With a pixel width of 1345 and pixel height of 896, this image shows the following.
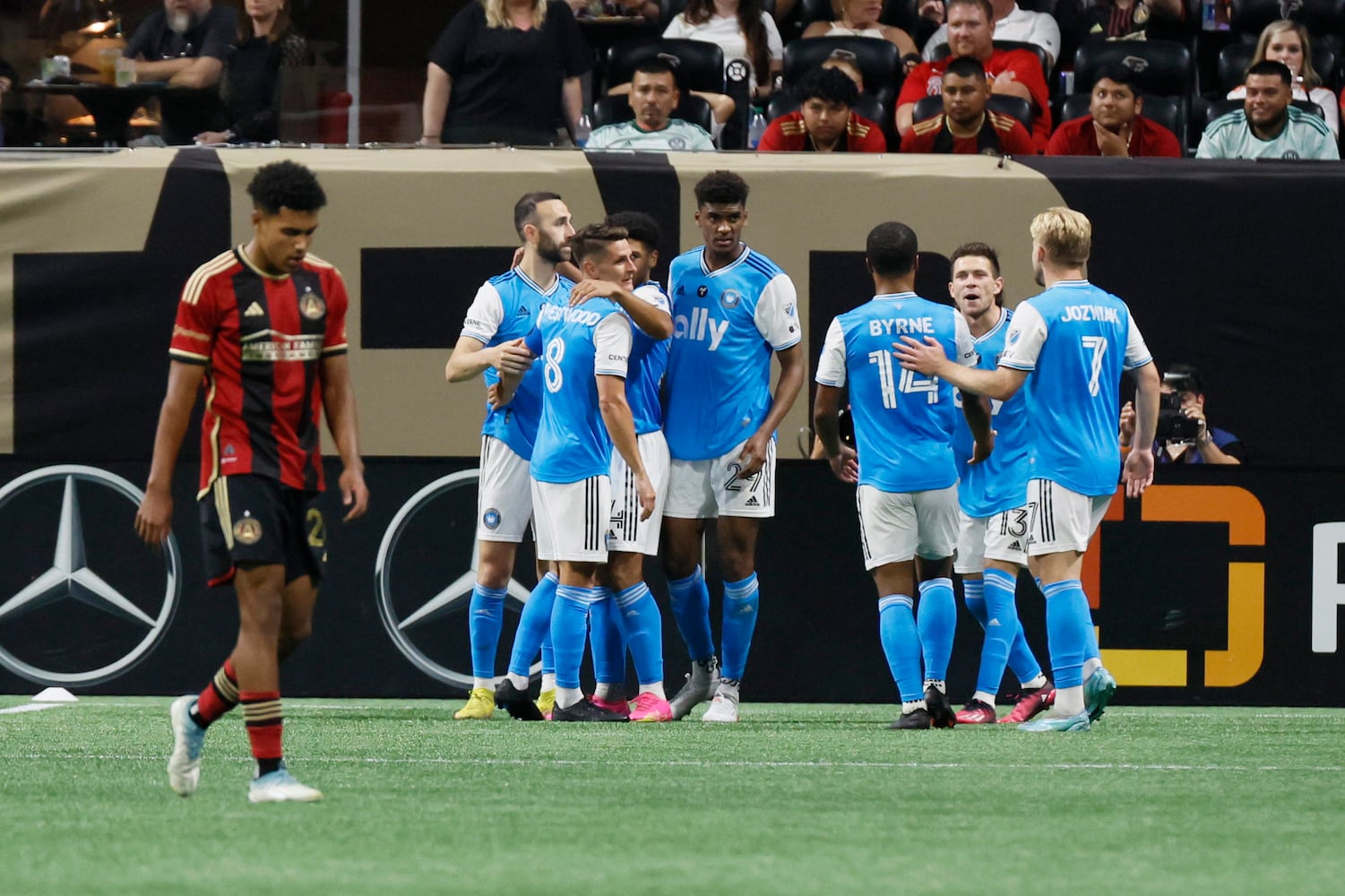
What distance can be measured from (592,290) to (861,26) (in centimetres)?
561

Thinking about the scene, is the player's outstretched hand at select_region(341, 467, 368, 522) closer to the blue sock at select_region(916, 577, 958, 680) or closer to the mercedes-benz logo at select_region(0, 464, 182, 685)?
the blue sock at select_region(916, 577, 958, 680)

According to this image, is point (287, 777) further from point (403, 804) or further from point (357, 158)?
point (357, 158)

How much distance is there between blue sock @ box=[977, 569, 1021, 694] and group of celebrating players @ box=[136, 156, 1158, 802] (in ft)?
0.04

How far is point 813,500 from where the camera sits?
10344mm

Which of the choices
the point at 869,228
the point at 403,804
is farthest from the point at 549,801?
the point at 869,228

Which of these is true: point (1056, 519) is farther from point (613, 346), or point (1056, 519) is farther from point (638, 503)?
point (613, 346)

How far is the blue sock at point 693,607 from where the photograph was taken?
8922 millimetres

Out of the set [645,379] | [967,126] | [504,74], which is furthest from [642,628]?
[504,74]

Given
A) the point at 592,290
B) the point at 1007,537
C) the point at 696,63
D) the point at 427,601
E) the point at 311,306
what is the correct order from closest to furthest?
the point at 311,306 < the point at 592,290 < the point at 1007,537 < the point at 427,601 < the point at 696,63

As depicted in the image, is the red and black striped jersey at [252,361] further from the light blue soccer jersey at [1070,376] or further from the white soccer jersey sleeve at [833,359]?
the light blue soccer jersey at [1070,376]

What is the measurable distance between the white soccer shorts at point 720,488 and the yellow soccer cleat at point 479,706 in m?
1.17

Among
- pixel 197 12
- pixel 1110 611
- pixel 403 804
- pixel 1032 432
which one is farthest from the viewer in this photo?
pixel 197 12

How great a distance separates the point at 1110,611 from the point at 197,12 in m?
6.49

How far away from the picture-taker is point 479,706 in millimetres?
9039
